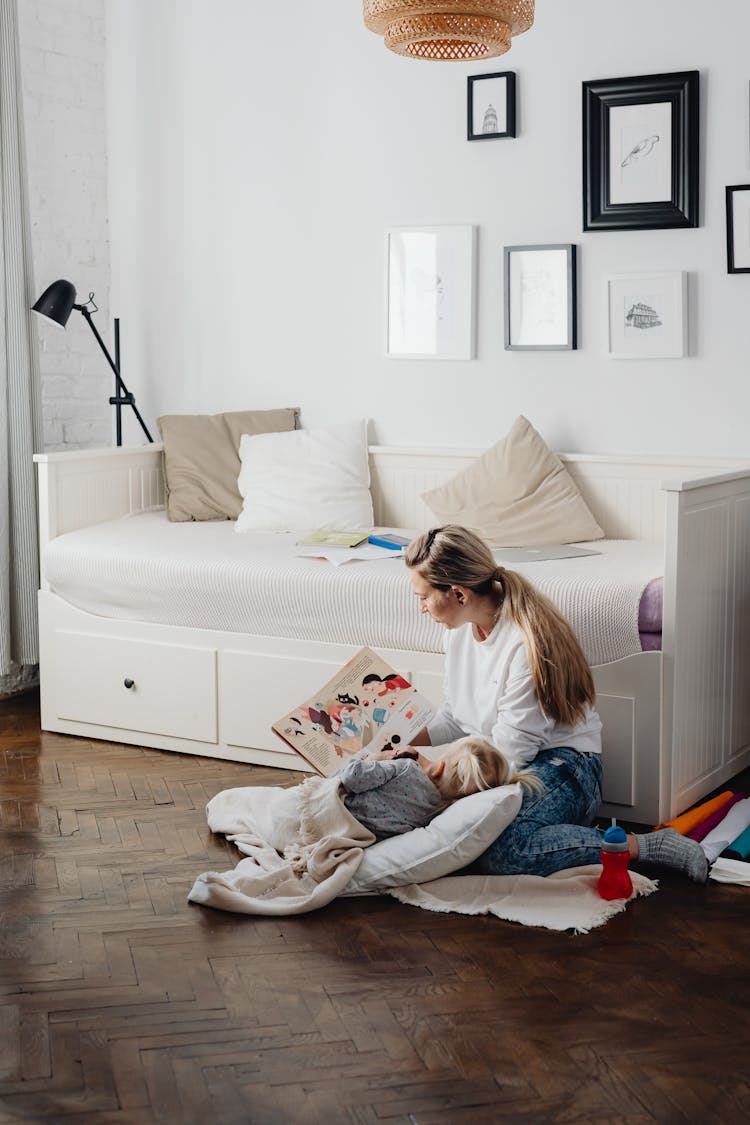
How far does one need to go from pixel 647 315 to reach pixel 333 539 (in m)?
1.12

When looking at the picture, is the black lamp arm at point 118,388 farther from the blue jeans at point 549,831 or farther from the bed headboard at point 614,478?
the blue jeans at point 549,831

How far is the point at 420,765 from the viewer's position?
A: 9.21 feet

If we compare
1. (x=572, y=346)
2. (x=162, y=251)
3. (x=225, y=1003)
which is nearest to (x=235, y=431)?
(x=162, y=251)

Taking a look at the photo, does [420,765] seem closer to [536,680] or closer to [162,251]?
[536,680]

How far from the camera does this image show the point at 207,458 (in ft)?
14.1

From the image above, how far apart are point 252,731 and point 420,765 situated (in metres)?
0.86

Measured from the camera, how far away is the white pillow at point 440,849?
2.64m

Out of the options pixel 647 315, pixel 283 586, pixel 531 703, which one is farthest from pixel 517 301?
pixel 531 703

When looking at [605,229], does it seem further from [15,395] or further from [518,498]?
[15,395]

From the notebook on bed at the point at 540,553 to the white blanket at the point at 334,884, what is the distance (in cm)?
95

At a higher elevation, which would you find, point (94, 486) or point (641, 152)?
point (641, 152)

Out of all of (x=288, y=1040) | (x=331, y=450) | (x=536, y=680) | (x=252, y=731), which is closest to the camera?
(x=288, y=1040)

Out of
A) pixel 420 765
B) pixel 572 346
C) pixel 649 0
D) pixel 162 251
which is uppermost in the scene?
pixel 649 0

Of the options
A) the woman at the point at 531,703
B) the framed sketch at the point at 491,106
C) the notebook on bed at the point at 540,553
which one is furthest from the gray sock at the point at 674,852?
the framed sketch at the point at 491,106
